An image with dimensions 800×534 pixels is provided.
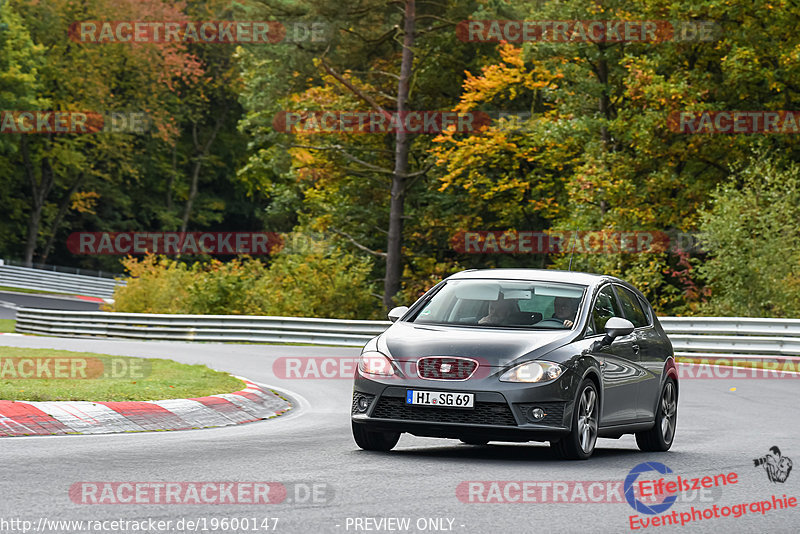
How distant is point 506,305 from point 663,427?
2.16m

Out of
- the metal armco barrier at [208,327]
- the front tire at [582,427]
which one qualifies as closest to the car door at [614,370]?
the front tire at [582,427]

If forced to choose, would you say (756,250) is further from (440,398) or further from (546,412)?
(440,398)

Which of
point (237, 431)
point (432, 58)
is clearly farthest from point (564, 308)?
point (432, 58)

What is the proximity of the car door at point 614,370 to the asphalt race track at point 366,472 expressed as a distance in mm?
395

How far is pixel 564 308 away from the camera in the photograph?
11.2 meters

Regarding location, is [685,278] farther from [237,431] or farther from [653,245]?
[237,431]

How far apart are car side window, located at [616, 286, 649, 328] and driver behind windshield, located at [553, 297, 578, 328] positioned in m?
1.07

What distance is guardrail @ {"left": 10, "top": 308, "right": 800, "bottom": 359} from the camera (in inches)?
975

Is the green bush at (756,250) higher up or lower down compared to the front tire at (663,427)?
higher up

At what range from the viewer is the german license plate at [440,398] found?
10031 millimetres

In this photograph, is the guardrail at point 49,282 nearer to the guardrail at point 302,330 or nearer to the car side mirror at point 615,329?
the guardrail at point 302,330

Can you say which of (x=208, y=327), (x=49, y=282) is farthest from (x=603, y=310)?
(x=49, y=282)

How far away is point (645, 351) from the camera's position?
12.0 meters

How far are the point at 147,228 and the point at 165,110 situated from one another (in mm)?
8719
